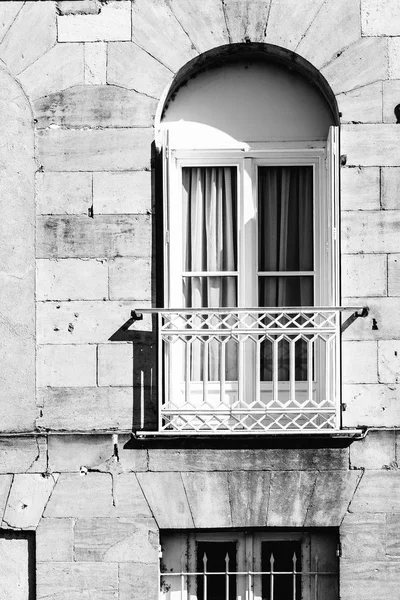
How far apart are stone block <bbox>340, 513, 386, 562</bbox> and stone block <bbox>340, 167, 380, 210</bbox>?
9.26 ft

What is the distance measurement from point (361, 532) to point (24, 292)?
3773 millimetres

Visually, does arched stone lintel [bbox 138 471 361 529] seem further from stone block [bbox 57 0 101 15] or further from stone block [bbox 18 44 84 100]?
stone block [bbox 57 0 101 15]

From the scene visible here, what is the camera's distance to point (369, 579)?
973cm

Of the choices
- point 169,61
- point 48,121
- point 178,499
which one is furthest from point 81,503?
point 169,61

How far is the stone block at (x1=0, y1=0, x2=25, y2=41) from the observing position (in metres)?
10.1

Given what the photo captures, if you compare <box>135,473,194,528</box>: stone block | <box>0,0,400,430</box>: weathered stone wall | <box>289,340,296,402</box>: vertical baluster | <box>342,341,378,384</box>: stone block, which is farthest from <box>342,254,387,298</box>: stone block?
<box>135,473,194,528</box>: stone block

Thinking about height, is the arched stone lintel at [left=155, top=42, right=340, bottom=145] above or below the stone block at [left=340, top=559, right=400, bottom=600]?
above

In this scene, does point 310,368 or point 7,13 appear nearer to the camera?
point 310,368

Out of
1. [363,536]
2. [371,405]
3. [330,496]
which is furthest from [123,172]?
[363,536]

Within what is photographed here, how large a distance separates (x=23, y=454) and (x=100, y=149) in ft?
9.50

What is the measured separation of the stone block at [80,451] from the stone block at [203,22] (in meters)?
3.73

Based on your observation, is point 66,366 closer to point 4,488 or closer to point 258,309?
point 4,488

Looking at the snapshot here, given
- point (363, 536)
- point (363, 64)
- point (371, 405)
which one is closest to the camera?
point (363, 536)

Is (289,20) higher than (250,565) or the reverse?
higher
